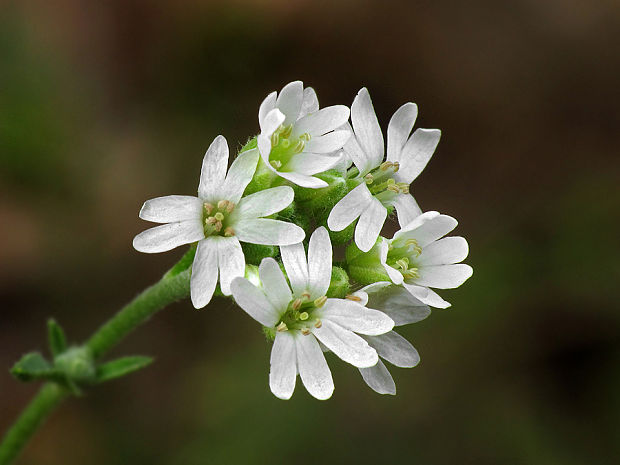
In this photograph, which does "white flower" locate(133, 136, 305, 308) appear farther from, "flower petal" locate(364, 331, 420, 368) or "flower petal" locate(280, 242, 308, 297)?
"flower petal" locate(364, 331, 420, 368)

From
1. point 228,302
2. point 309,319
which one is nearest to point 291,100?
point 309,319

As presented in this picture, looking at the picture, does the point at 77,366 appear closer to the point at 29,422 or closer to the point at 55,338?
the point at 55,338

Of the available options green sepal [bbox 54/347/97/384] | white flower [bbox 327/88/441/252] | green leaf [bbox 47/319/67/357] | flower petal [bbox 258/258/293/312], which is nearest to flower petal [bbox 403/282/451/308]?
white flower [bbox 327/88/441/252]

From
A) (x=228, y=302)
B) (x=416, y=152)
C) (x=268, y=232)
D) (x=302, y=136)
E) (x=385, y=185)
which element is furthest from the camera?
(x=228, y=302)

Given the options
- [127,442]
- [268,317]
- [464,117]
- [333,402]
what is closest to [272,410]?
[333,402]

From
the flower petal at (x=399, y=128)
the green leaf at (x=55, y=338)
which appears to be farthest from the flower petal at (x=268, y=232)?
the green leaf at (x=55, y=338)
